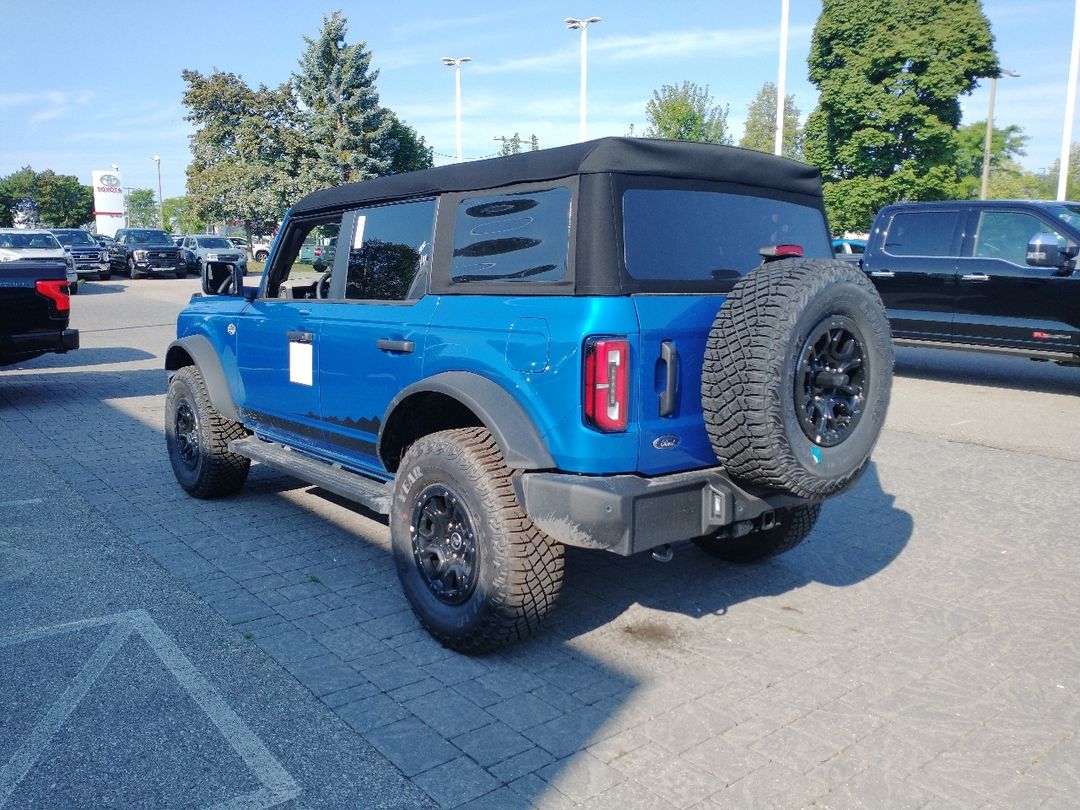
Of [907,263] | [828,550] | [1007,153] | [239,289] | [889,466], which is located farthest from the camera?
[1007,153]

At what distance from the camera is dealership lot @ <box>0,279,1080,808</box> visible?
2.87m

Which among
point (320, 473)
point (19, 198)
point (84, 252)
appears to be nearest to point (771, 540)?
point (320, 473)

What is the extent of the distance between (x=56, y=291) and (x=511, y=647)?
303 inches

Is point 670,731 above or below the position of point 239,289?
below

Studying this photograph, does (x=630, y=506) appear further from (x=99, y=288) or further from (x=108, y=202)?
(x=108, y=202)

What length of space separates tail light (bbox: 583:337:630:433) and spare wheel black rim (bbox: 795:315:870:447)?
0.64 m

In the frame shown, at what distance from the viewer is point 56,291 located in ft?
30.6

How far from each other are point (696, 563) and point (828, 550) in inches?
32.5

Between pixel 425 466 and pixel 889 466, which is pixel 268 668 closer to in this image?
pixel 425 466

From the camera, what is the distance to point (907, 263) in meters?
11.5

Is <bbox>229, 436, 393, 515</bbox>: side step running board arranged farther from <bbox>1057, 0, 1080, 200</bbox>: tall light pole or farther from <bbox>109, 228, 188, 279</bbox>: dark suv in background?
<bbox>109, 228, 188, 279</bbox>: dark suv in background

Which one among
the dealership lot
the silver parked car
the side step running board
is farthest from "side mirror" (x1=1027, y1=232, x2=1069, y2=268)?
the silver parked car

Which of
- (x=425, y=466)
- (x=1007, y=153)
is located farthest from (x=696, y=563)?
(x=1007, y=153)

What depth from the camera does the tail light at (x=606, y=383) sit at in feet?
10.5
